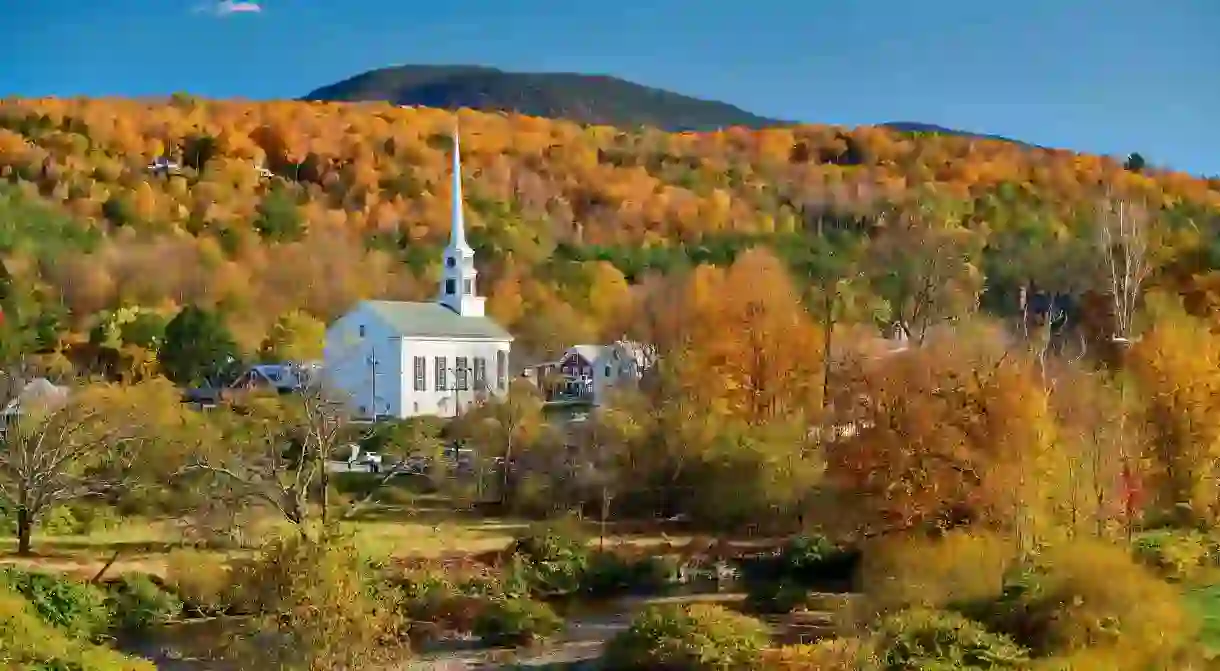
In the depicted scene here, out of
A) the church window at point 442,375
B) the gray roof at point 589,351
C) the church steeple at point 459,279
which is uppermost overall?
the church steeple at point 459,279

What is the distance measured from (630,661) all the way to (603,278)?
170 ft

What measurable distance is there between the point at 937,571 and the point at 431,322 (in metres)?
32.6

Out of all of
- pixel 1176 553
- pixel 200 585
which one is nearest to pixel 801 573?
pixel 1176 553

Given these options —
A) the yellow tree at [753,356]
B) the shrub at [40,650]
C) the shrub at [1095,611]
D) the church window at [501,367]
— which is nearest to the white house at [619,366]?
the yellow tree at [753,356]

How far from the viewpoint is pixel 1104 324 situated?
52469 millimetres

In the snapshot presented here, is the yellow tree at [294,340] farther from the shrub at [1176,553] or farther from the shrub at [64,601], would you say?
the shrub at [1176,553]

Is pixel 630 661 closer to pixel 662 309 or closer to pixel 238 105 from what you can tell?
pixel 662 309

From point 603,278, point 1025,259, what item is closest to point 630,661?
point 603,278

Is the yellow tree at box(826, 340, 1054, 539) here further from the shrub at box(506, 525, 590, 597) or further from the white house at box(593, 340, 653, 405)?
the white house at box(593, 340, 653, 405)

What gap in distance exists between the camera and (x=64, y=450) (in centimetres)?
2816

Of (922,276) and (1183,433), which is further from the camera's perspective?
(922,276)

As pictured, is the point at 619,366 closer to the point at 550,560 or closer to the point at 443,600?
the point at 550,560

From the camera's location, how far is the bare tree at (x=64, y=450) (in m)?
27.4

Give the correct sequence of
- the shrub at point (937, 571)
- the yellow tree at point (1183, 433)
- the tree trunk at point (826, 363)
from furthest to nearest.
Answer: the tree trunk at point (826, 363) < the yellow tree at point (1183, 433) < the shrub at point (937, 571)
